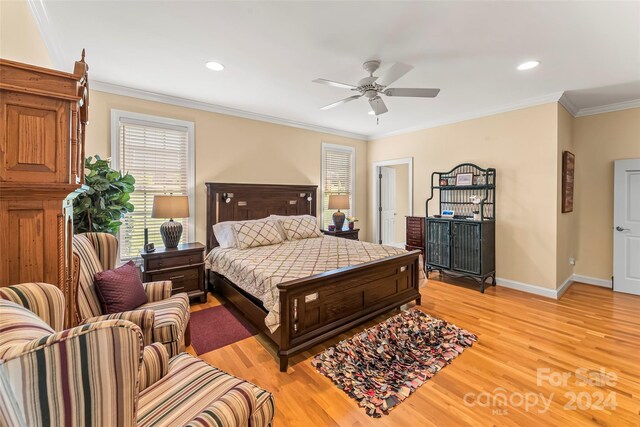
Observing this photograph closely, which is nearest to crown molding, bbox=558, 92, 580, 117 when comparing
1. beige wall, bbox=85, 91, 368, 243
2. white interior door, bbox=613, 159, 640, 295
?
white interior door, bbox=613, 159, 640, 295

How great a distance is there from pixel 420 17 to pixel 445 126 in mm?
3164

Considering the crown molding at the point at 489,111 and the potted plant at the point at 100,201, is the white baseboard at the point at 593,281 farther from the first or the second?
the potted plant at the point at 100,201

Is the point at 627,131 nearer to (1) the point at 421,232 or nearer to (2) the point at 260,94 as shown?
(1) the point at 421,232

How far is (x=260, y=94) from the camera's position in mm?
3672

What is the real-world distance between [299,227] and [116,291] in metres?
2.62

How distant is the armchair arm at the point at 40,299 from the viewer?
1.01m

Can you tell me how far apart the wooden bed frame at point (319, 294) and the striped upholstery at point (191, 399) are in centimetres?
85

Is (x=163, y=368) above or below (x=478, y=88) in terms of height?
below

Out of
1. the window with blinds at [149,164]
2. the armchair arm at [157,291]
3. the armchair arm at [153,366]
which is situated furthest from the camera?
the window with blinds at [149,164]

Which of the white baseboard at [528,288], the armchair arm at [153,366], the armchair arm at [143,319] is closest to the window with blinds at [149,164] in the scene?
the armchair arm at [143,319]

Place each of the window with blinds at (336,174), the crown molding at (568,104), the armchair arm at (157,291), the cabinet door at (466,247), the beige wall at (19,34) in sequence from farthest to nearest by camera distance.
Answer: the window with blinds at (336,174) < the cabinet door at (466,247) < the crown molding at (568,104) < the armchair arm at (157,291) < the beige wall at (19,34)

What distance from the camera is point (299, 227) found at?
4.36 m

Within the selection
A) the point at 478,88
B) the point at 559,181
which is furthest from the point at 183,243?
the point at 559,181

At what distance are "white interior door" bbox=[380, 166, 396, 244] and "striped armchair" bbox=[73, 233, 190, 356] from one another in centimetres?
501
